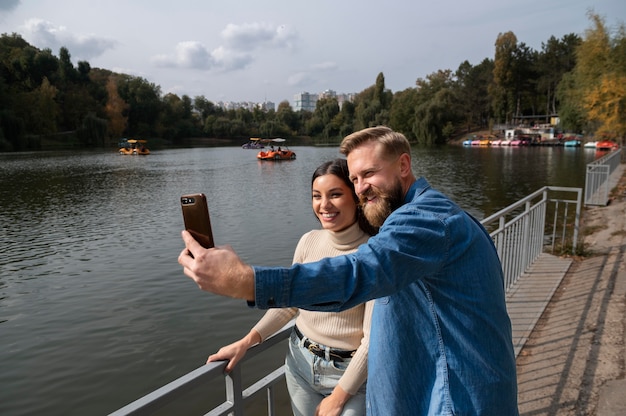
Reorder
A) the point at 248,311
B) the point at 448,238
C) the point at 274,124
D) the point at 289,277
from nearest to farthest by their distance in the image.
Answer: the point at 289,277 < the point at 448,238 < the point at 248,311 < the point at 274,124

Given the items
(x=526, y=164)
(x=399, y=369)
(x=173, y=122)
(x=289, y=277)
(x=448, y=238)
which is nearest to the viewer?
(x=289, y=277)

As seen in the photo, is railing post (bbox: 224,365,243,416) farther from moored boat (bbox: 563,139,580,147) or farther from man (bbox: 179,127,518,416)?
moored boat (bbox: 563,139,580,147)

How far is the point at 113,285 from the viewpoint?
9594mm

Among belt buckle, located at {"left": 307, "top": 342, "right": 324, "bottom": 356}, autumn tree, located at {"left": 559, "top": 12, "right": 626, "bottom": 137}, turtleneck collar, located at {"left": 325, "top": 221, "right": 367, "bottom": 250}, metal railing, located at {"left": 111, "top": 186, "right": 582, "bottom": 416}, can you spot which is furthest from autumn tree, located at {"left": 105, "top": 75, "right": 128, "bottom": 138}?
belt buckle, located at {"left": 307, "top": 342, "right": 324, "bottom": 356}

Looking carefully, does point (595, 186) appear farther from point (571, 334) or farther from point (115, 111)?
point (115, 111)

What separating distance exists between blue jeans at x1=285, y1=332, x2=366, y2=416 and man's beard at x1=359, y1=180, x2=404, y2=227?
28.5 inches

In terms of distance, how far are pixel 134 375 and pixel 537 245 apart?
20.4ft

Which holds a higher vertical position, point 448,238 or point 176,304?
point 448,238

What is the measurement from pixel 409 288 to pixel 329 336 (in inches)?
27.9

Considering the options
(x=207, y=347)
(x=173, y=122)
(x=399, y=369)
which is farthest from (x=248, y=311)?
(x=173, y=122)

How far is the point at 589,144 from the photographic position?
172 feet

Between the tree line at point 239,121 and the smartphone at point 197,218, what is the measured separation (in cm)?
6148

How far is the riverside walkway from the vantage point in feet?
9.96

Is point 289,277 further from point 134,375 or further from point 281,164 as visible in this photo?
point 281,164
